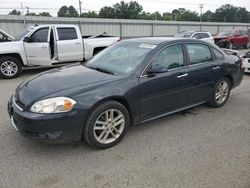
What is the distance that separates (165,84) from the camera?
4.04 meters

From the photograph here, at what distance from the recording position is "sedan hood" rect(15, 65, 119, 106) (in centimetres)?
326

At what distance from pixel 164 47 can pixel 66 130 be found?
210 cm

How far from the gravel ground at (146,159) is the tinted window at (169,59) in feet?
3.43

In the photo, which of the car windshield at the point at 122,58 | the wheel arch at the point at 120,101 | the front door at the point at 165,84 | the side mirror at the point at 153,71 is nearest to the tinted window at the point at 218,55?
the front door at the point at 165,84

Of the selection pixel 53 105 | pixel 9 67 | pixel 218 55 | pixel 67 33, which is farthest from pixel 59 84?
pixel 67 33

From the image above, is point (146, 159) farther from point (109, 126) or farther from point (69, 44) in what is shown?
point (69, 44)

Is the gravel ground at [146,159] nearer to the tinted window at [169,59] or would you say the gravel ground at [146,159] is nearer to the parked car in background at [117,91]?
the parked car in background at [117,91]

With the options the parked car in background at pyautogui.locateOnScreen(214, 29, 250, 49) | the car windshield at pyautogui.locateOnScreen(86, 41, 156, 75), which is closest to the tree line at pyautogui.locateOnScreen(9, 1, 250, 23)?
the parked car in background at pyautogui.locateOnScreen(214, 29, 250, 49)

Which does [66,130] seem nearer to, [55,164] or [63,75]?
[55,164]

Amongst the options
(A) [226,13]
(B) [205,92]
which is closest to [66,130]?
(B) [205,92]

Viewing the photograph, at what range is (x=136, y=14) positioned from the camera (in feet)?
251

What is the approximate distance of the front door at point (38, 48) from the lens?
28.7 feet

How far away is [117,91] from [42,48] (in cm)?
627

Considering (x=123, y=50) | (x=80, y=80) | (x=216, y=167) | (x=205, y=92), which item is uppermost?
(x=123, y=50)
